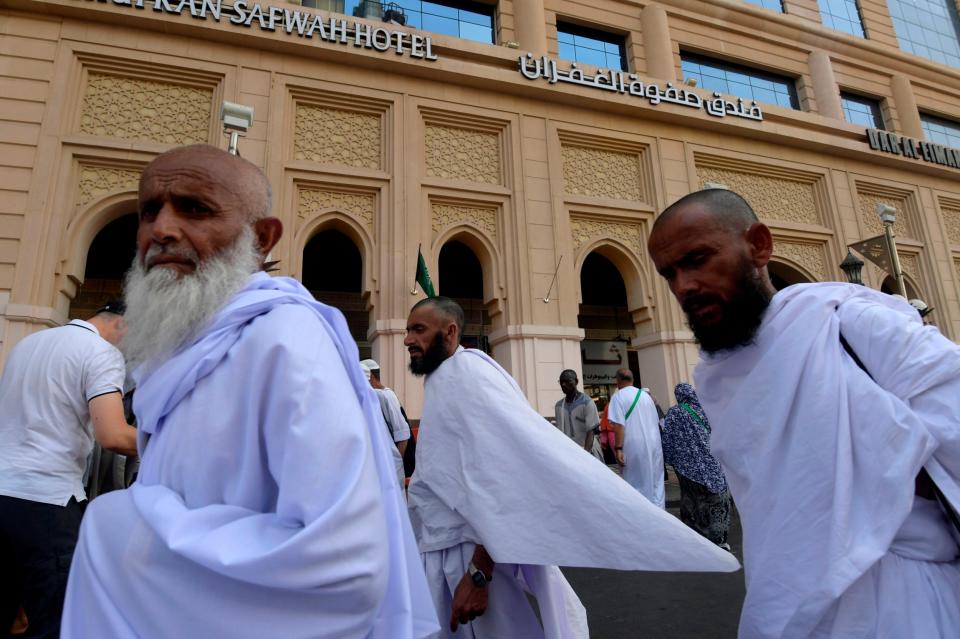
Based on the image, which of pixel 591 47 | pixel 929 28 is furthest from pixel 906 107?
pixel 591 47

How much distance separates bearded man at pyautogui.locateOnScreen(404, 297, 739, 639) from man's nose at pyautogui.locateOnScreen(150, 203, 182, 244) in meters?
1.19

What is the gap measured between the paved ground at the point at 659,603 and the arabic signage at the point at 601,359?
28.5 feet

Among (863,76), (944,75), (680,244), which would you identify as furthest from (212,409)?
(944,75)

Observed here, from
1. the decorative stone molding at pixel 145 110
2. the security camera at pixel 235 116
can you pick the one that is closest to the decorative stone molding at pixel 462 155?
the decorative stone molding at pixel 145 110

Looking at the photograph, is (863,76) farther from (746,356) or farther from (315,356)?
(315,356)

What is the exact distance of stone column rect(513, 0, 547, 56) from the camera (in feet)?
34.9

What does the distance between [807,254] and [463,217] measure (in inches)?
327

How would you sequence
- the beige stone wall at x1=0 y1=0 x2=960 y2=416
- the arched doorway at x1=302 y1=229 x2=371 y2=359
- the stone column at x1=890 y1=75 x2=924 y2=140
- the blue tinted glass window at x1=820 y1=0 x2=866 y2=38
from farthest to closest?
1. the blue tinted glass window at x1=820 y1=0 x2=866 y2=38
2. the stone column at x1=890 y1=75 x2=924 y2=140
3. the arched doorway at x1=302 y1=229 x2=371 y2=359
4. the beige stone wall at x1=0 y1=0 x2=960 y2=416

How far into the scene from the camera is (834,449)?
114 cm

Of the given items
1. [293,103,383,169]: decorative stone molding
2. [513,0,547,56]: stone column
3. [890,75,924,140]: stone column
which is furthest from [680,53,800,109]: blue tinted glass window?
[293,103,383,169]: decorative stone molding

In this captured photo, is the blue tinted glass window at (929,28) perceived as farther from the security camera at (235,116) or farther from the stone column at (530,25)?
the security camera at (235,116)

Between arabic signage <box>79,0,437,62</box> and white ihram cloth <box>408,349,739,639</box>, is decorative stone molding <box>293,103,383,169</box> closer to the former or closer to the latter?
arabic signage <box>79,0,437,62</box>

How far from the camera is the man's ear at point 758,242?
1.45m

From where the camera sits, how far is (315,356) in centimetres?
87
